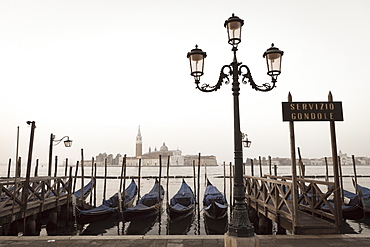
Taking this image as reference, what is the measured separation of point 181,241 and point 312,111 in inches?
141

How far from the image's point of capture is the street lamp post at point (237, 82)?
3.97 meters

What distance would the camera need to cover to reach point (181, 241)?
5.04 m

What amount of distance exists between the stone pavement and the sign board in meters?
2.22

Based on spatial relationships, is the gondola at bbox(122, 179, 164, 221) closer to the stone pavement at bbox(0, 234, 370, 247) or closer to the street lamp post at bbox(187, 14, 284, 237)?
the stone pavement at bbox(0, 234, 370, 247)

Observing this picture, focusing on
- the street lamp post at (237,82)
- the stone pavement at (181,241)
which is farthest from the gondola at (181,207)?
the street lamp post at (237,82)

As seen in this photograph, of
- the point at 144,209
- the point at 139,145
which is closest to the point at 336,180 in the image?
the point at 144,209

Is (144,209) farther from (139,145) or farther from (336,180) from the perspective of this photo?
(139,145)

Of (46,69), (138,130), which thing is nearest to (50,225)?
(46,69)

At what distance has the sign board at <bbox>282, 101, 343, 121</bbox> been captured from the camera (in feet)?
18.5

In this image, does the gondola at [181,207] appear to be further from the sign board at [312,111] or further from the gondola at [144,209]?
the sign board at [312,111]

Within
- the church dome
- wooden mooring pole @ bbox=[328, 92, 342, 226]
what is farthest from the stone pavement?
the church dome

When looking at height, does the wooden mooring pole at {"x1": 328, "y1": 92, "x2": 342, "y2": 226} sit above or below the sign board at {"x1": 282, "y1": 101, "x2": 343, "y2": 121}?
below

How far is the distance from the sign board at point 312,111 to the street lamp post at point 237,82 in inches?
53.2

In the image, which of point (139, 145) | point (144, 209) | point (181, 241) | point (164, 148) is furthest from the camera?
point (164, 148)
